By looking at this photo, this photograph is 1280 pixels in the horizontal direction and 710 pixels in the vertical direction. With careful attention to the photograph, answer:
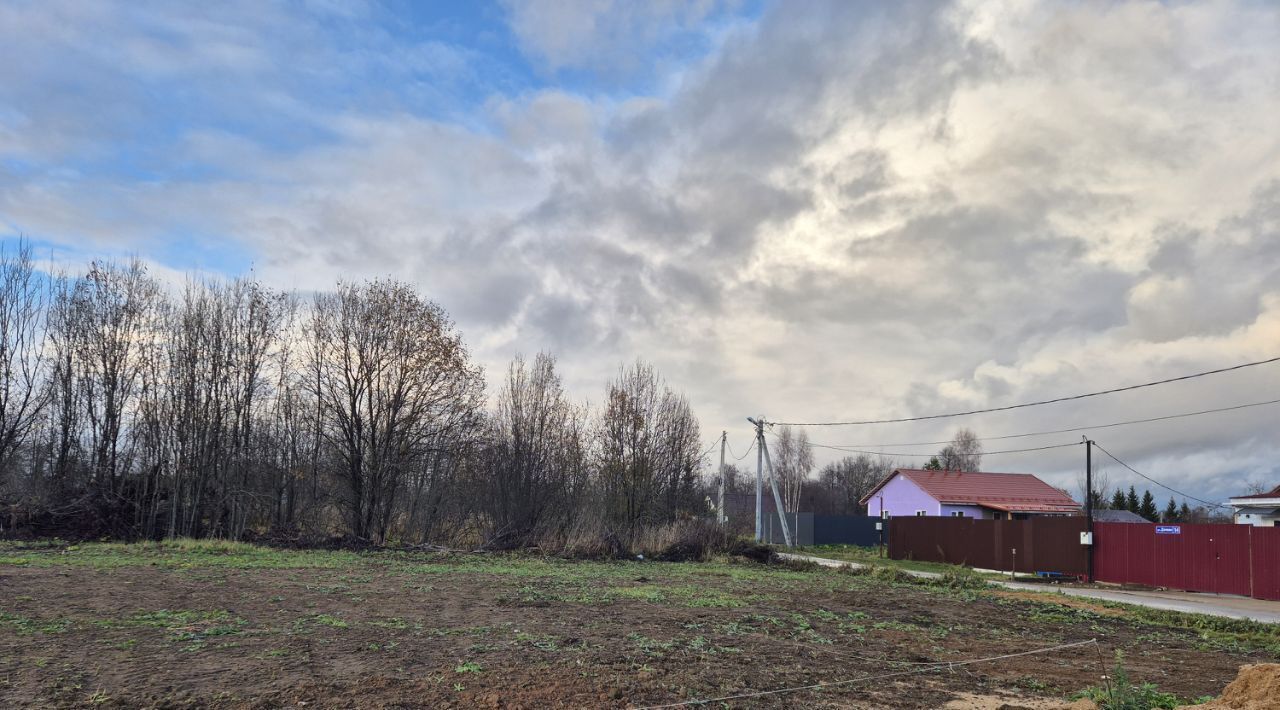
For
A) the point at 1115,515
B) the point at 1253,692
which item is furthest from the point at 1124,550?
the point at 1115,515

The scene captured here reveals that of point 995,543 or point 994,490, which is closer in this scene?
point 995,543

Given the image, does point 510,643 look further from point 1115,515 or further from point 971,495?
point 1115,515

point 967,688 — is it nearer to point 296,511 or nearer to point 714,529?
point 714,529

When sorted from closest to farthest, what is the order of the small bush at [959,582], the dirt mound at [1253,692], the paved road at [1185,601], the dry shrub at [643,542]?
the dirt mound at [1253,692] → the paved road at [1185,601] → the small bush at [959,582] → the dry shrub at [643,542]

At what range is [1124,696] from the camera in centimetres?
668

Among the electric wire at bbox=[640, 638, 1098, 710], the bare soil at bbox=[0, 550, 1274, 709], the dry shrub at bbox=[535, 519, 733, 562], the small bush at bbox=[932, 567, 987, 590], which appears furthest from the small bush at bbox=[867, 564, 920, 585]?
the electric wire at bbox=[640, 638, 1098, 710]

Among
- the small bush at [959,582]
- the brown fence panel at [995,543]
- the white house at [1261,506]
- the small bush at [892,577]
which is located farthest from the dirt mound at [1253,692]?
the white house at [1261,506]

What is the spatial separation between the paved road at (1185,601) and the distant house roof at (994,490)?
78.8 ft

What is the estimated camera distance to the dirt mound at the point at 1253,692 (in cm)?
627

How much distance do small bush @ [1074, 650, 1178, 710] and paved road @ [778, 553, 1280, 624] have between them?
36.6 ft

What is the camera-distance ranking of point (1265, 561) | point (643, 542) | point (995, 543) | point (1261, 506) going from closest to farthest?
point (1265, 561) → point (1261, 506) → point (643, 542) → point (995, 543)

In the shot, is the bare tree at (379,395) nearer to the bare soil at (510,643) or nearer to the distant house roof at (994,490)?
the bare soil at (510,643)

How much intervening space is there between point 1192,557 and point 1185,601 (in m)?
3.66

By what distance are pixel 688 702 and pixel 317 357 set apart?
26915 millimetres
